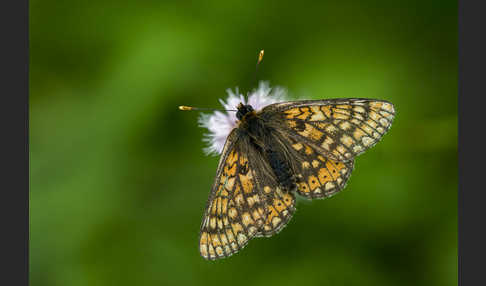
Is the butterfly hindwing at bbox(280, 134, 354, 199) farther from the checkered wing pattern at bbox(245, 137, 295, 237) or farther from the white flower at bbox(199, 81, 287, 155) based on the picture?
the white flower at bbox(199, 81, 287, 155)

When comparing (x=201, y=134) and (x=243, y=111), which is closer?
(x=243, y=111)

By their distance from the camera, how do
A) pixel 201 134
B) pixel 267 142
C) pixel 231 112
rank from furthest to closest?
pixel 201 134 → pixel 231 112 → pixel 267 142

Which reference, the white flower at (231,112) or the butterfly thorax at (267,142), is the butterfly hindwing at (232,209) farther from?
the white flower at (231,112)

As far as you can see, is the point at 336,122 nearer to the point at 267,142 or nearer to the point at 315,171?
the point at 315,171

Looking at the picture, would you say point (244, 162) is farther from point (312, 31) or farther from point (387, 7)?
point (387, 7)

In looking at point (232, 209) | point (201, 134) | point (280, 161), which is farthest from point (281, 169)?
point (201, 134)

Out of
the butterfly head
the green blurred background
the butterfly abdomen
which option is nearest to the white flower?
the butterfly head
